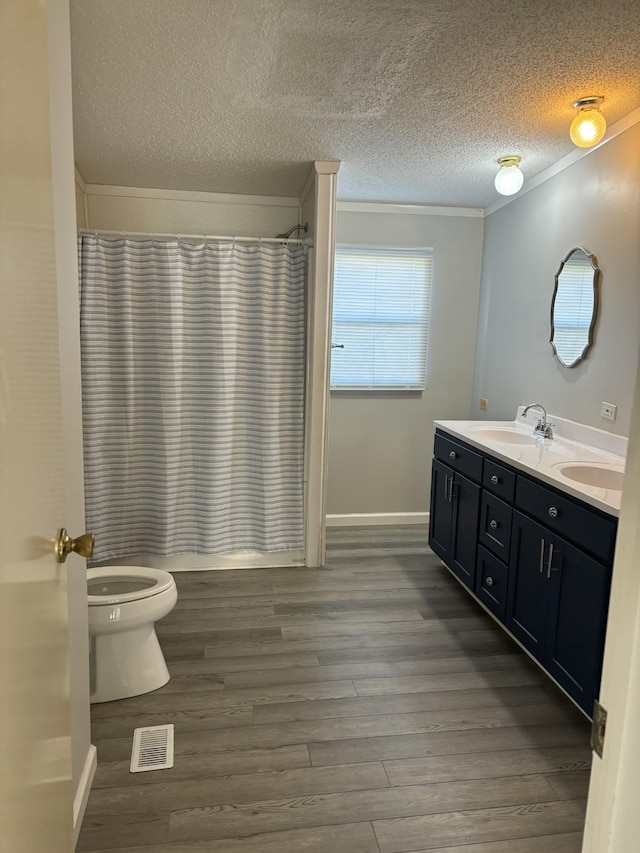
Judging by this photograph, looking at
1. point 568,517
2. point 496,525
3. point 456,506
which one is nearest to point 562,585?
point 568,517

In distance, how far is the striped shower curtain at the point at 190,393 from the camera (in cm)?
336

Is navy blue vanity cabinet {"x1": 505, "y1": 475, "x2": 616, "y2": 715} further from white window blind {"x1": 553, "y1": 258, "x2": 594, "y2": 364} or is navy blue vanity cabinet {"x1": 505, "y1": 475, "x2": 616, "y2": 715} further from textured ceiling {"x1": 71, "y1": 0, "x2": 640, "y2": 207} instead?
textured ceiling {"x1": 71, "y1": 0, "x2": 640, "y2": 207}

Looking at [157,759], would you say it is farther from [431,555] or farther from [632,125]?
[632,125]

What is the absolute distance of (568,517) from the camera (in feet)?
7.39

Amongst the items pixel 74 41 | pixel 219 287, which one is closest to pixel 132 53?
pixel 74 41

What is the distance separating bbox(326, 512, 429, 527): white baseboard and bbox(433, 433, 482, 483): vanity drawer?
3.36ft

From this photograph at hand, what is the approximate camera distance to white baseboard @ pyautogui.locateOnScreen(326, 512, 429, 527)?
445cm

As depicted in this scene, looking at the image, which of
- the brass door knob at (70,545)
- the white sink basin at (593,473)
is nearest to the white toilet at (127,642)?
the brass door knob at (70,545)

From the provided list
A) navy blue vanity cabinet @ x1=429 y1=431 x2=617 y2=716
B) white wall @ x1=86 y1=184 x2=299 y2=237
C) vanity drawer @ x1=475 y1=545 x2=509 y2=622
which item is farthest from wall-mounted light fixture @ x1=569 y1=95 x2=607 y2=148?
white wall @ x1=86 y1=184 x2=299 y2=237

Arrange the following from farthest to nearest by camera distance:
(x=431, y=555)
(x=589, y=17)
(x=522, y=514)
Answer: (x=431, y=555), (x=522, y=514), (x=589, y=17)

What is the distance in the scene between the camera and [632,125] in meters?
2.64

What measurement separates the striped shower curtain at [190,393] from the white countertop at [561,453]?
1.09 m

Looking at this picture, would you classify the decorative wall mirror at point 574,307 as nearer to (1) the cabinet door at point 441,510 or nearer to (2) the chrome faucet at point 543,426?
(2) the chrome faucet at point 543,426

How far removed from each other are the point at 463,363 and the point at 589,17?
2.76 m
